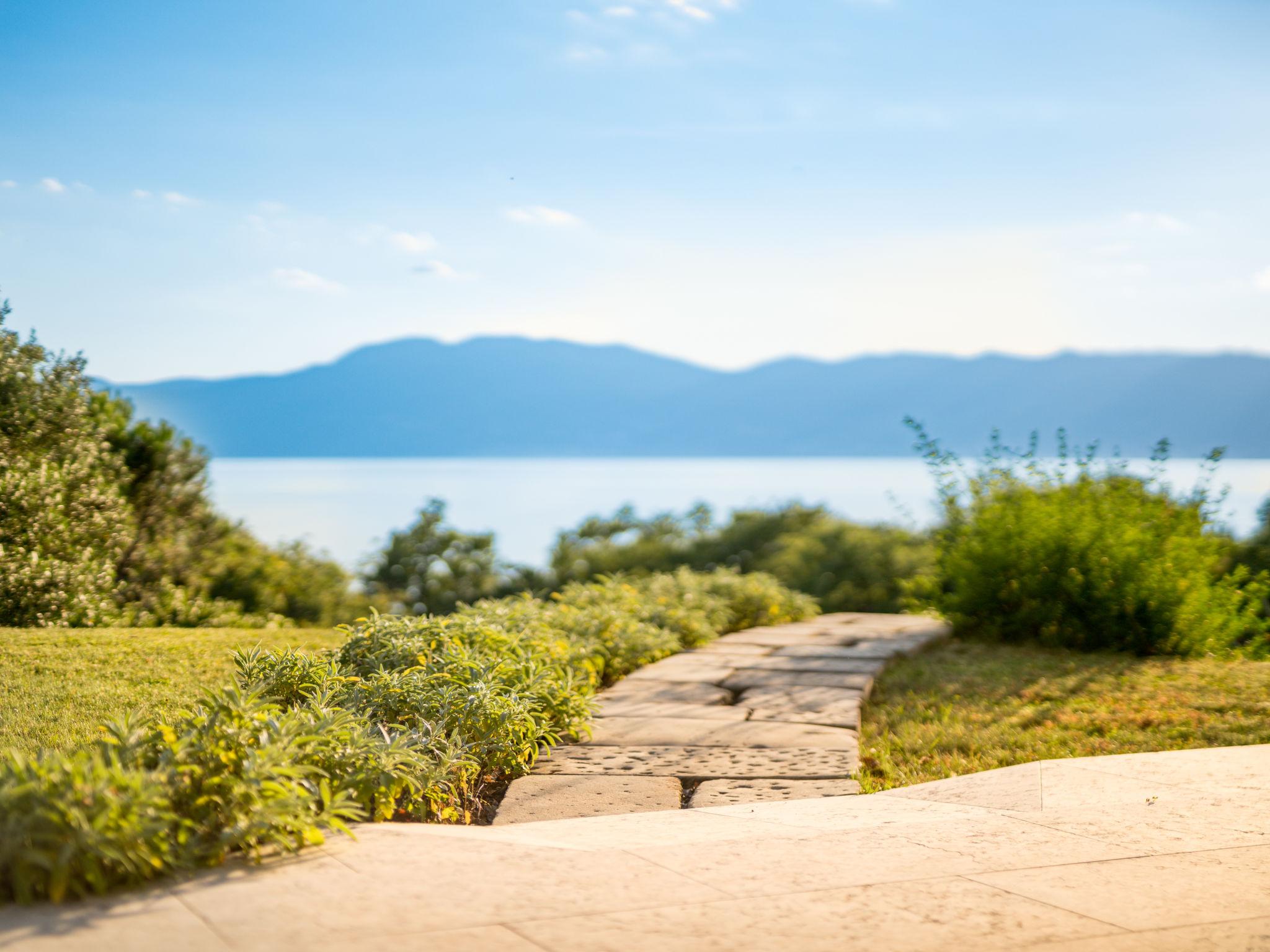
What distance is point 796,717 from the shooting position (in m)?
4.74

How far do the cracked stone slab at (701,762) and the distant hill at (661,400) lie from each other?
31439mm

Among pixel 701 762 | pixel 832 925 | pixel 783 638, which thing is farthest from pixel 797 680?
pixel 832 925

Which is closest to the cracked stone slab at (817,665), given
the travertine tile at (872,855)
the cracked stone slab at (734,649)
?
the cracked stone slab at (734,649)

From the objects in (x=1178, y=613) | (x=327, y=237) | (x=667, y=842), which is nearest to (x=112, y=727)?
(x=667, y=842)

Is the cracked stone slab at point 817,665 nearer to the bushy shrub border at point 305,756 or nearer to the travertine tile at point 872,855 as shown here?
the bushy shrub border at point 305,756

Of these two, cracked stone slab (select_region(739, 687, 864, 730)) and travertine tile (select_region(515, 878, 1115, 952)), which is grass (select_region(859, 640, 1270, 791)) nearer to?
cracked stone slab (select_region(739, 687, 864, 730))

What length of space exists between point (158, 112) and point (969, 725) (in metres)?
7.79

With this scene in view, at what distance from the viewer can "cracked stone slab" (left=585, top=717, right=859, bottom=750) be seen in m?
4.23

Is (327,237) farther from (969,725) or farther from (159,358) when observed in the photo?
(969,725)

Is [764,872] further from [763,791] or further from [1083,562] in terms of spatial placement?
[1083,562]

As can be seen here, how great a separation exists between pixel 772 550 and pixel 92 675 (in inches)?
454

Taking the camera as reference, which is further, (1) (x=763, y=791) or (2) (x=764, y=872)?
(1) (x=763, y=791)

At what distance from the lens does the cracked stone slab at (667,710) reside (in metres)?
4.73

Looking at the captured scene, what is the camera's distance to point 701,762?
3.94 m
